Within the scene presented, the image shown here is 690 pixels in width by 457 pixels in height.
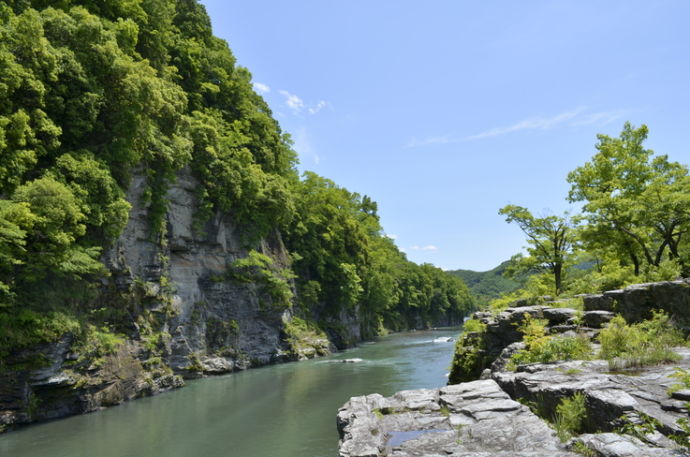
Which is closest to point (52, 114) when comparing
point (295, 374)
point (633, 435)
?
point (295, 374)

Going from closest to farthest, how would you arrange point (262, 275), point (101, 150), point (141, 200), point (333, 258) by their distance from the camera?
point (101, 150) < point (141, 200) < point (262, 275) < point (333, 258)

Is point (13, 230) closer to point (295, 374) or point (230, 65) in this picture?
point (295, 374)

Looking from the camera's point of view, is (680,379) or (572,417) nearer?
(572,417)

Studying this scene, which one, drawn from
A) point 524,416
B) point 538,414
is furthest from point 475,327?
point 524,416

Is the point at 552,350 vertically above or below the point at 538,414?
above

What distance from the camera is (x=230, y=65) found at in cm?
4038

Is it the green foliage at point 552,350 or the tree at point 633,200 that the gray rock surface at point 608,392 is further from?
the tree at point 633,200

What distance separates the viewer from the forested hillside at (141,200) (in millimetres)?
16406

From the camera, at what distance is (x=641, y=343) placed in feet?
29.8

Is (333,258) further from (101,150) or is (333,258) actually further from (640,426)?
(640,426)

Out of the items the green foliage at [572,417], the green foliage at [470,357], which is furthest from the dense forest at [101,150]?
the green foliage at [572,417]

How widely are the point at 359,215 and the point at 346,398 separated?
5623 centimetres

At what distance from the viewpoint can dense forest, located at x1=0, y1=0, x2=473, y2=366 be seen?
16.2 metres

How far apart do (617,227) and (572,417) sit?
16.0 meters
